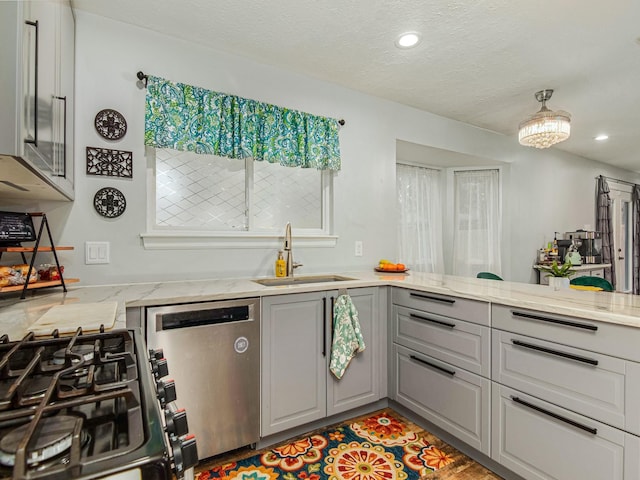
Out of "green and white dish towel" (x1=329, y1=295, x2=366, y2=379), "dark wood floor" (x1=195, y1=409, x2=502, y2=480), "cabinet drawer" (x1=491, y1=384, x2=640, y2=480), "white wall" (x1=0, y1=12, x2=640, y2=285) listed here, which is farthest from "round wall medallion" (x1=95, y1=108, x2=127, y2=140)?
"cabinet drawer" (x1=491, y1=384, x2=640, y2=480)

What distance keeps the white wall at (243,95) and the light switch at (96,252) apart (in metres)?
0.03

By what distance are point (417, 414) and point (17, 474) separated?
7.30 ft

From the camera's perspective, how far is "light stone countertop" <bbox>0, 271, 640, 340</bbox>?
126 centimetres

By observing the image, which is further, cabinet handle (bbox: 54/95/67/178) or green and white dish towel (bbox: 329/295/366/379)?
green and white dish towel (bbox: 329/295/366/379)

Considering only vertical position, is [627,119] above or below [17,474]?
above

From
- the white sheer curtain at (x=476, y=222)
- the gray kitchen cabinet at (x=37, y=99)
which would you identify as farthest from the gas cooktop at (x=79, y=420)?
the white sheer curtain at (x=476, y=222)

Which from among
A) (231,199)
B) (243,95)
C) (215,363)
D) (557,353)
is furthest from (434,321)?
(243,95)

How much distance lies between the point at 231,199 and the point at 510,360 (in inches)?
78.1

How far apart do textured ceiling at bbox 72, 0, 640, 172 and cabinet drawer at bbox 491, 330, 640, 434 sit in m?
1.80

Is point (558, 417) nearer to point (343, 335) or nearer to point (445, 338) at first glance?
point (445, 338)

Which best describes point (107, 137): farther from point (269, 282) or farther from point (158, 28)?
point (269, 282)

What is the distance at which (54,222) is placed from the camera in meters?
1.84

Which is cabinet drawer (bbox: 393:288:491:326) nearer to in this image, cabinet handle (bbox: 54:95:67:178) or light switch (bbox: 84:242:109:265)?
light switch (bbox: 84:242:109:265)

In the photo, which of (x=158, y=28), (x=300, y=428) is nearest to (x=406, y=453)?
(x=300, y=428)
